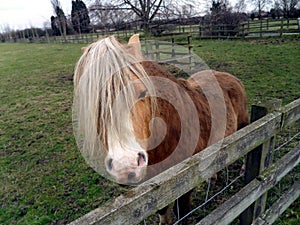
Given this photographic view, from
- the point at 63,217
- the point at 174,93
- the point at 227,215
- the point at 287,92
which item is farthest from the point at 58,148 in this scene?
the point at 287,92

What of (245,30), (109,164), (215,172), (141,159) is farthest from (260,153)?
(245,30)

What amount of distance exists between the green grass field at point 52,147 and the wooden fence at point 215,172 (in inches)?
72.6

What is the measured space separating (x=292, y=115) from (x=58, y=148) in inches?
→ 151

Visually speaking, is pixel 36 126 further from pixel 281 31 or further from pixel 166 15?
pixel 281 31

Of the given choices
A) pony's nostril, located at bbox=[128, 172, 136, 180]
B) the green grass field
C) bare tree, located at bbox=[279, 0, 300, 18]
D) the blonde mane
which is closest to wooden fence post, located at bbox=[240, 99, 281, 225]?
the blonde mane

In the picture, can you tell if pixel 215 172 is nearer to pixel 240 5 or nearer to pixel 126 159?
pixel 126 159

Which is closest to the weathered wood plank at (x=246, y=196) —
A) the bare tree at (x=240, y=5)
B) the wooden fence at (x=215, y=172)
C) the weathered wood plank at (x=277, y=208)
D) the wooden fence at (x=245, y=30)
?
the wooden fence at (x=215, y=172)

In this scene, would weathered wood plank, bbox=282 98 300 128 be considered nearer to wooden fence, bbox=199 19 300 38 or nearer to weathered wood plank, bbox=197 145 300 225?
weathered wood plank, bbox=197 145 300 225

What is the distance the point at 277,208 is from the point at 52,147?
380 centimetres

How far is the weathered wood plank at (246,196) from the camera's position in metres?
1.35

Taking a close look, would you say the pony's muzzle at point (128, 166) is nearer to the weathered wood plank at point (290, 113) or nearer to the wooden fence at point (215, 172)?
the wooden fence at point (215, 172)

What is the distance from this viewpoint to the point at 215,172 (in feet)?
3.96

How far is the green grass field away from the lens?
9.41ft

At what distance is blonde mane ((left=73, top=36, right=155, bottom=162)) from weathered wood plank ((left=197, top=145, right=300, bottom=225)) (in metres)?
0.76
